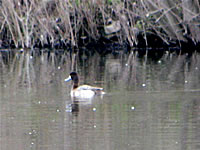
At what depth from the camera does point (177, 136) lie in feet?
29.5

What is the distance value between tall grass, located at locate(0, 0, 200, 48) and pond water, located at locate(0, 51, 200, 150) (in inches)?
181

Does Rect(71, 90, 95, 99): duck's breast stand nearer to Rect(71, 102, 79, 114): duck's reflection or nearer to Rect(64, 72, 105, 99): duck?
Rect(64, 72, 105, 99): duck

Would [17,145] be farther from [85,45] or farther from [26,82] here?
[85,45]

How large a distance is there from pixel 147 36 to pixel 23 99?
1503 cm

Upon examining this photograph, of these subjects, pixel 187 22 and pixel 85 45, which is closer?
pixel 187 22

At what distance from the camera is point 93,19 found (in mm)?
26422

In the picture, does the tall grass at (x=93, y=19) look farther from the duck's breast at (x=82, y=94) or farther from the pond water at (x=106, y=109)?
the duck's breast at (x=82, y=94)

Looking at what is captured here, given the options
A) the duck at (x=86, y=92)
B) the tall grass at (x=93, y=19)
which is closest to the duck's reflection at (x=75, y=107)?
the duck at (x=86, y=92)

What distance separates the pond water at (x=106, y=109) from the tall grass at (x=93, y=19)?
181 inches

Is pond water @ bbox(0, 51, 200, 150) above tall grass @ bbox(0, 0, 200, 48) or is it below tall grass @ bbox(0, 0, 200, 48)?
below

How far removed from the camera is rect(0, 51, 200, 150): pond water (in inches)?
347

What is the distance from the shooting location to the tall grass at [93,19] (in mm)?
24000

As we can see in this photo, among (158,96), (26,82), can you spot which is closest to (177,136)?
(158,96)

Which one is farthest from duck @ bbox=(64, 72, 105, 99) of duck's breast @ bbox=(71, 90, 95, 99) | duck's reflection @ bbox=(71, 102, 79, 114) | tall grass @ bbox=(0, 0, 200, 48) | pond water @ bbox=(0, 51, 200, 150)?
tall grass @ bbox=(0, 0, 200, 48)
